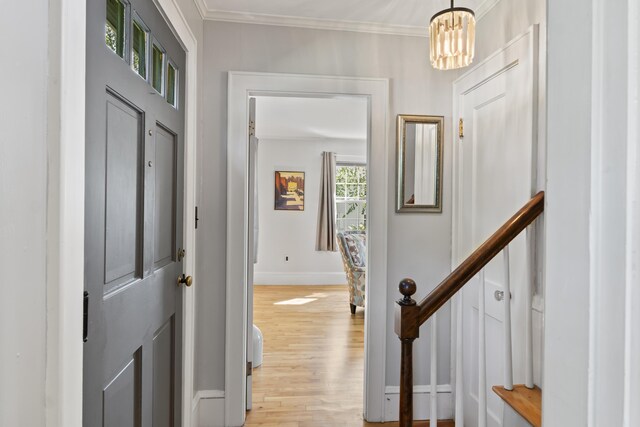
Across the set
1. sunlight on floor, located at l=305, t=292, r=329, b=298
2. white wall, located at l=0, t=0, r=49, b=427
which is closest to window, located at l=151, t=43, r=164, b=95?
white wall, located at l=0, t=0, r=49, b=427

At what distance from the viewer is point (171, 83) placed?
1590 millimetres

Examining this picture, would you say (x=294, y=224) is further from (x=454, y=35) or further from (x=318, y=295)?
(x=454, y=35)

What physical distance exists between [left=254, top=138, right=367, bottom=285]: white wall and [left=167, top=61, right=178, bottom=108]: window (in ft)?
14.3

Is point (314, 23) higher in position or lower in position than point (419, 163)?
higher

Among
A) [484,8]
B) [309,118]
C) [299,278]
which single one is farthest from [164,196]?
[299,278]

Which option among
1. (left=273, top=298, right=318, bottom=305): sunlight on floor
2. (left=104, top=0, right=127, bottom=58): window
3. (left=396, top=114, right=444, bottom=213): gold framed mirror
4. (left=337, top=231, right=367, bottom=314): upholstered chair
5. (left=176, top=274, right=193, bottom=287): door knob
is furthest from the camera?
(left=273, top=298, right=318, bottom=305): sunlight on floor

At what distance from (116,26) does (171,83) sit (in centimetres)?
52

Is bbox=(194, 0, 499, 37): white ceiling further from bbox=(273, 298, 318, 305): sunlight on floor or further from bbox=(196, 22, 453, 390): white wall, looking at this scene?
bbox=(273, 298, 318, 305): sunlight on floor

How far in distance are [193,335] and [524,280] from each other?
165 cm

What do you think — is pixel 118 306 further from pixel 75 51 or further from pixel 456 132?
pixel 456 132

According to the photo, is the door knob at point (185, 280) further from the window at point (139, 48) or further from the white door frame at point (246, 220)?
the window at point (139, 48)

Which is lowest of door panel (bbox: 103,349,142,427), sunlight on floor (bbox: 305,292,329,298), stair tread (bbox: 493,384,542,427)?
sunlight on floor (bbox: 305,292,329,298)

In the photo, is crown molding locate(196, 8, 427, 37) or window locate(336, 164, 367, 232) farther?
window locate(336, 164, 367, 232)

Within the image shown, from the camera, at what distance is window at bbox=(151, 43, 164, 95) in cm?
137
